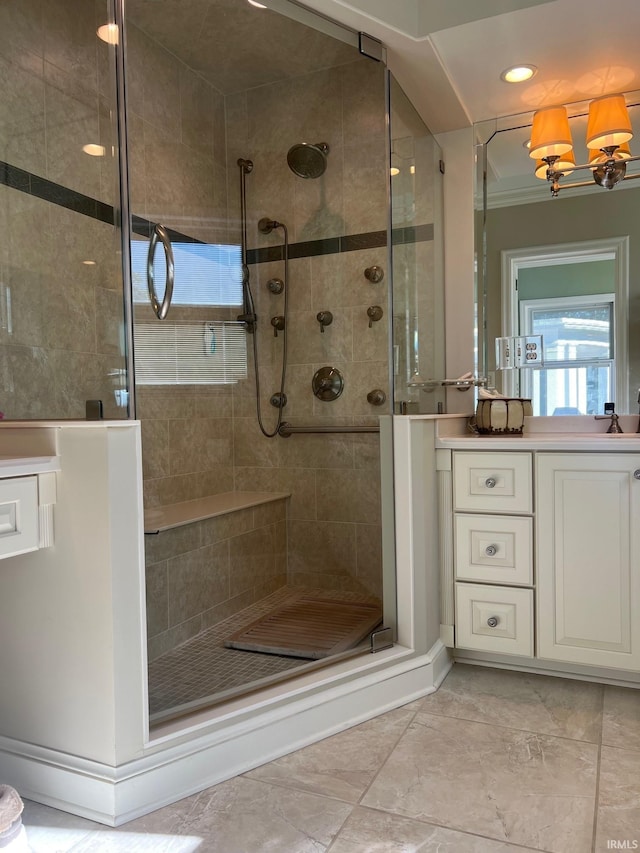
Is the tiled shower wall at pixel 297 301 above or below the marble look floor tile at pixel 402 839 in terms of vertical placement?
above

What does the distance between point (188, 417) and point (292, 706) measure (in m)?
1.20

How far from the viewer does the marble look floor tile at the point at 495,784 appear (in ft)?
4.20

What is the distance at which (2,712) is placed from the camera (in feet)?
4.75

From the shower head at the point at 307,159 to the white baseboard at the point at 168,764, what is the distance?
1.90m

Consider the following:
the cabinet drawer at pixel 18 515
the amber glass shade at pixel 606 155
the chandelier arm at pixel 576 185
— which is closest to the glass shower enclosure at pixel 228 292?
the cabinet drawer at pixel 18 515

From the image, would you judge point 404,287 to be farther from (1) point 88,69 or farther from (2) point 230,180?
(1) point 88,69

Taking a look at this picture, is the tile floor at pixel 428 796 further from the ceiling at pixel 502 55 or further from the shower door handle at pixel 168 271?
the ceiling at pixel 502 55

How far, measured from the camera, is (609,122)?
216cm

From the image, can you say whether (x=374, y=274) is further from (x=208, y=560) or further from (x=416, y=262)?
(x=208, y=560)

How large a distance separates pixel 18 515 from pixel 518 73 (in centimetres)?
212

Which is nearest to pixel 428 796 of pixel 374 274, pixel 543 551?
pixel 543 551

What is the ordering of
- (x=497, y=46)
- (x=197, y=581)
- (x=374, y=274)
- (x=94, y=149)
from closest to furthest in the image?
1. (x=94, y=149)
2. (x=497, y=46)
3. (x=197, y=581)
4. (x=374, y=274)

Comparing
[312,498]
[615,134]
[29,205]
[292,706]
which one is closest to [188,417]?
[312,498]

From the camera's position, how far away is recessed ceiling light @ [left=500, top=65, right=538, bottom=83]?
204 cm
